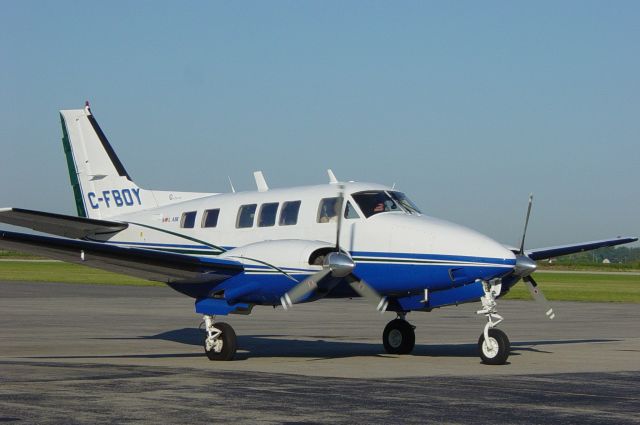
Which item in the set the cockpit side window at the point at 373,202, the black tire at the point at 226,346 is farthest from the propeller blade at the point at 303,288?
the cockpit side window at the point at 373,202

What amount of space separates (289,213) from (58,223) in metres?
5.04

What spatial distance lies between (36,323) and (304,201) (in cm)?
1180

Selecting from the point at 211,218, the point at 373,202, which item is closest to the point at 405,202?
the point at 373,202

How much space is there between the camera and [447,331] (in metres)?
27.3

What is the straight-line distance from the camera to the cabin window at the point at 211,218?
828 inches

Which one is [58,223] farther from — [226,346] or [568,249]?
[568,249]

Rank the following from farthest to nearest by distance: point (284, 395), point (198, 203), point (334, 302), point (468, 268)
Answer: point (334, 302) < point (198, 203) < point (468, 268) < point (284, 395)

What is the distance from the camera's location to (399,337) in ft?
67.1

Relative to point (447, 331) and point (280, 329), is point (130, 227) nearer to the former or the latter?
point (280, 329)

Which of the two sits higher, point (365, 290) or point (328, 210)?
point (328, 210)

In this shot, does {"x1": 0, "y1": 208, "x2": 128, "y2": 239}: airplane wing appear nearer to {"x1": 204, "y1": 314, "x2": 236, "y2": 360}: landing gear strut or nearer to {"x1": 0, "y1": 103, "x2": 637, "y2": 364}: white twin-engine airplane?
{"x1": 0, "y1": 103, "x2": 637, "y2": 364}: white twin-engine airplane

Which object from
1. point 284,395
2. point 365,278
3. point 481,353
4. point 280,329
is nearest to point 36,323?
point 280,329

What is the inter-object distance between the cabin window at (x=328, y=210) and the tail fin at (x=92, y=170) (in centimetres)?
654

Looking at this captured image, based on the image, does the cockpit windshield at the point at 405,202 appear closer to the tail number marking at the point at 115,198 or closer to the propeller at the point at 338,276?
the propeller at the point at 338,276
